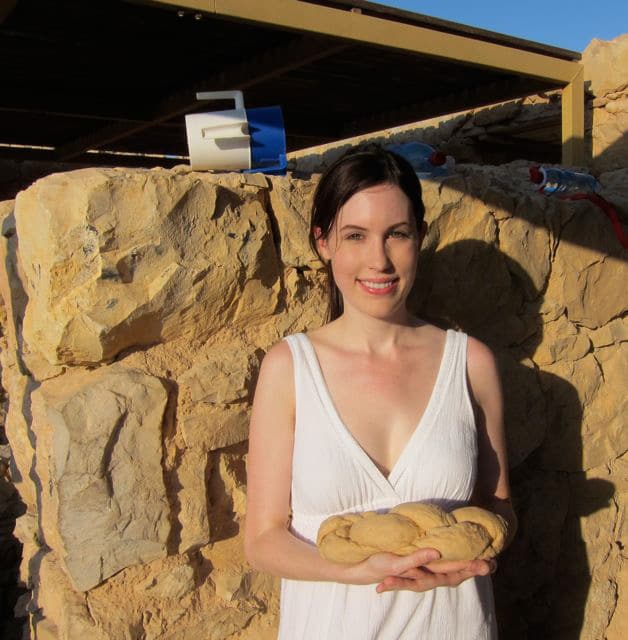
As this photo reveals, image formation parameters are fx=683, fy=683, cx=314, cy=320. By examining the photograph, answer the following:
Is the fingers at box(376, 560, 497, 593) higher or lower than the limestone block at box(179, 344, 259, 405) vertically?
lower

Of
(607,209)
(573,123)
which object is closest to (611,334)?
(607,209)

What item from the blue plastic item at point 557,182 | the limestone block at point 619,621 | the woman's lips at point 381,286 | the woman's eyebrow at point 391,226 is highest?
the blue plastic item at point 557,182

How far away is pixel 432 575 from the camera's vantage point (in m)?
1.19

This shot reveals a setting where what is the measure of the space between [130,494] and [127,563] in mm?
156

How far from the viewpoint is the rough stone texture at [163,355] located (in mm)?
1455

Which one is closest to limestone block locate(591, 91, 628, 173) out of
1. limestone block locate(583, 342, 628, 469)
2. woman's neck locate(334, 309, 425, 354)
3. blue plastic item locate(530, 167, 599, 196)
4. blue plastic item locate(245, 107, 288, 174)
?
blue plastic item locate(530, 167, 599, 196)

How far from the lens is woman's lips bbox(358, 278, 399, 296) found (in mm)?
1393

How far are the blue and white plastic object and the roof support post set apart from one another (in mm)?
2411

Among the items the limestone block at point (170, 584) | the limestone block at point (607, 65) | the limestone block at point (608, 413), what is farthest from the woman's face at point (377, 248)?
the limestone block at point (607, 65)

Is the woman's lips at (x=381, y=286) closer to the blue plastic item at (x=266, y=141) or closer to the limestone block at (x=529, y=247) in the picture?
the blue plastic item at (x=266, y=141)

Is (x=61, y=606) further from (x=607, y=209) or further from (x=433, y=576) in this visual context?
(x=607, y=209)

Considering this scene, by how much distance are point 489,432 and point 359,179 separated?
2.10 ft

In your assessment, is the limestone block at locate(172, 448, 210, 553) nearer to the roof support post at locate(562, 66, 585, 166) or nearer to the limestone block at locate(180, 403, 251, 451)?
the limestone block at locate(180, 403, 251, 451)

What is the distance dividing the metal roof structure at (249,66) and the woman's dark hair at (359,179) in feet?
4.45
